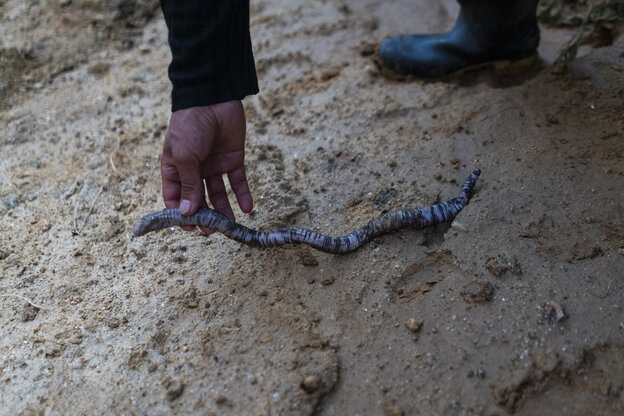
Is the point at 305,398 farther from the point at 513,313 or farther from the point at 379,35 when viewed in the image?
the point at 379,35

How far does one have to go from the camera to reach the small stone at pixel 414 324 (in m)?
1.91

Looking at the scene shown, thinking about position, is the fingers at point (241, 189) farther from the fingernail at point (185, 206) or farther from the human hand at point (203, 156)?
the fingernail at point (185, 206)

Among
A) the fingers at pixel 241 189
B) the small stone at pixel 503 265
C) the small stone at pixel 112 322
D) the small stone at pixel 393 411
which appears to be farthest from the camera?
the fingers at pixel 241 189

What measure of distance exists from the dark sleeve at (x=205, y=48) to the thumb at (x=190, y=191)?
29cm

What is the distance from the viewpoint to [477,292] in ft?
6.44

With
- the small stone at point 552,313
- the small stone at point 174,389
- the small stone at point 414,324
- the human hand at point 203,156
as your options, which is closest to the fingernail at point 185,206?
the human hand at point 203,156

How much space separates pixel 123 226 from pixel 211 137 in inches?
36.1

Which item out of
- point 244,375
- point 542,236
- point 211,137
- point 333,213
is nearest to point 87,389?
point 244,375

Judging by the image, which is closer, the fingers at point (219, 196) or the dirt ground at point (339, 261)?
the dirt ground at point (339, 261)

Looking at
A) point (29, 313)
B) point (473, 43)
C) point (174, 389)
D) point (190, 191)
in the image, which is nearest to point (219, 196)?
point (190, 191)

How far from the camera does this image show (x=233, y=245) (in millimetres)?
2453

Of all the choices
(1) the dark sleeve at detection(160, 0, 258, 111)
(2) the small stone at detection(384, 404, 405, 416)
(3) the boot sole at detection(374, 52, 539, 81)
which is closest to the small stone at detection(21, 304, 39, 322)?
(1) the dark sleeve at detection(160, 0, 258, 111)

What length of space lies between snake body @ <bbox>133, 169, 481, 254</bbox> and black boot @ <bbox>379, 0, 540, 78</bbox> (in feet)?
4.48

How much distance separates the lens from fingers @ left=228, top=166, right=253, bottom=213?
7.75 ft
